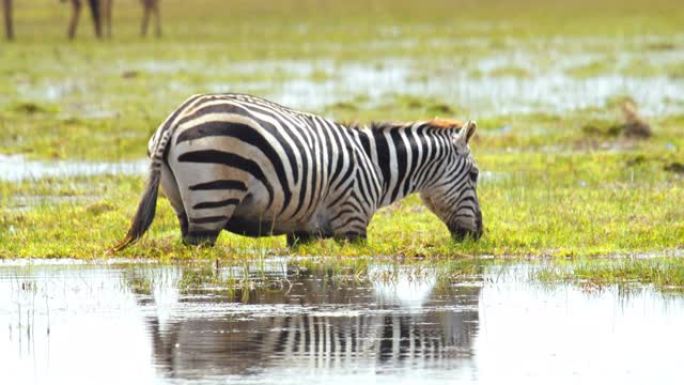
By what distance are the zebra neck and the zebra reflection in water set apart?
184cm

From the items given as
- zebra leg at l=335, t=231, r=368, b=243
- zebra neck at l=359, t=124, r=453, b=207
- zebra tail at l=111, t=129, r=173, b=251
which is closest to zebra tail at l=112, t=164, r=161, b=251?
zebra tail at l=111, t=129, r=173, b=251

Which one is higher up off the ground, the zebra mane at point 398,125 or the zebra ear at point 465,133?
the zebra mane at point 398,125

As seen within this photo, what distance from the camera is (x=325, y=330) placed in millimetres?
9109

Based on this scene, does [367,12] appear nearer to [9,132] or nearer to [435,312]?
[9,132]

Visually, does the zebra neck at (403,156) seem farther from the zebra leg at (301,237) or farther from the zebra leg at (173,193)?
the zebra leg at (173,193)

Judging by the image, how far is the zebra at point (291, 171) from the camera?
11500 millimetres

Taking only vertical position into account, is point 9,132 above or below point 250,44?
below

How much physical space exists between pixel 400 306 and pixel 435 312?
0.98 feet

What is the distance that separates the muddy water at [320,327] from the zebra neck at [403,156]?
Answer: 1.30 metres

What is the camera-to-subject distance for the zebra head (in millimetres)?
12547

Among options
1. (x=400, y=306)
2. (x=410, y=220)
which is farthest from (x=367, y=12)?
(x=400, y=306)

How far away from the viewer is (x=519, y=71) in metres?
33.2

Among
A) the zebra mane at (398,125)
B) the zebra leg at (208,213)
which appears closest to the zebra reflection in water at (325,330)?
the zebra leg at (208,213)

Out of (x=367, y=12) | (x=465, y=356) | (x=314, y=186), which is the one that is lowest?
(x=465, y=356)
